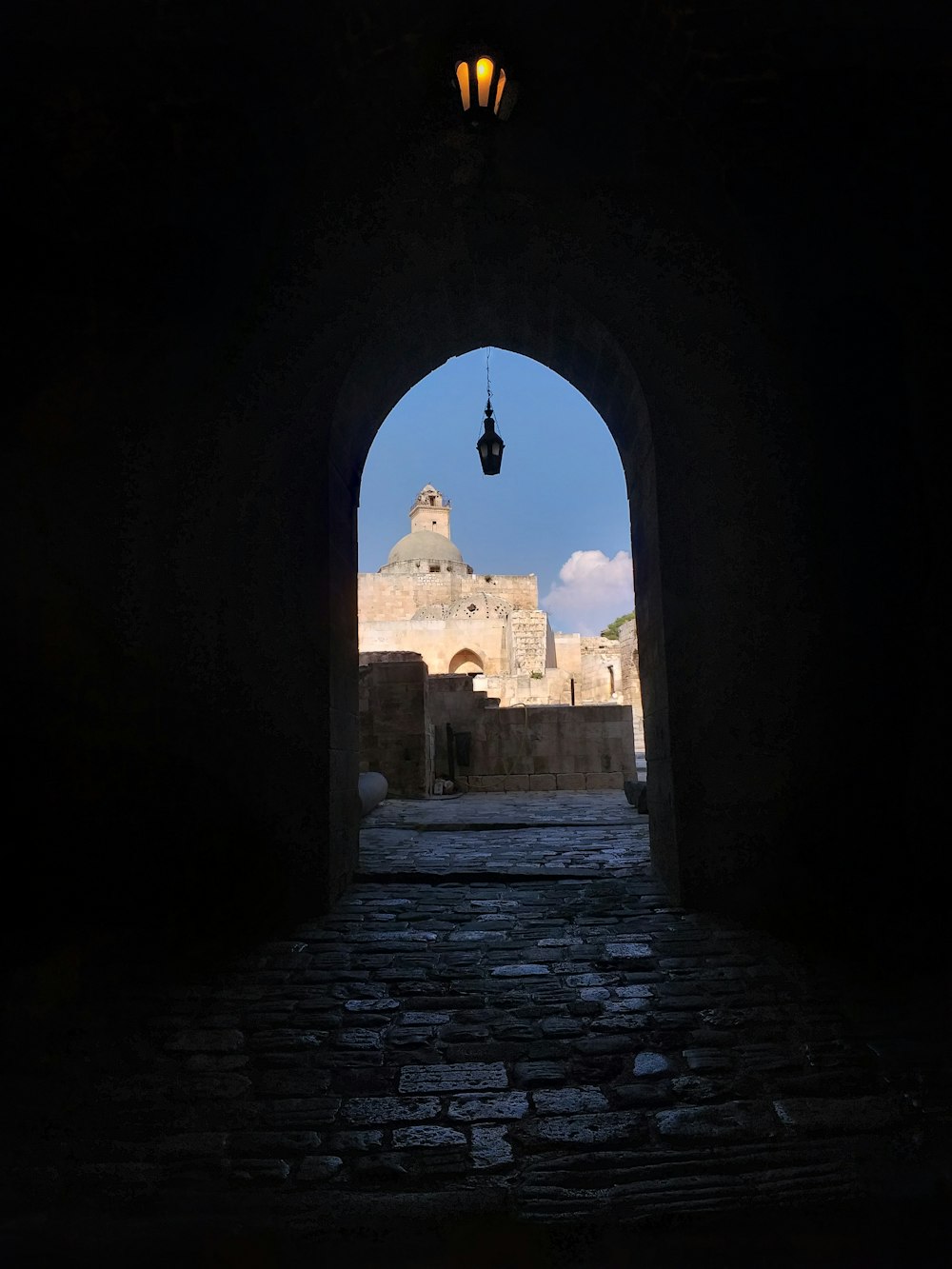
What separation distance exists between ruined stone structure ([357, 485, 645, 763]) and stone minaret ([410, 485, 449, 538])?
8.96 metres

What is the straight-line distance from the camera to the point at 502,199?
159 inches

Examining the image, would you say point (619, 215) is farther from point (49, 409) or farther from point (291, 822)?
point (291, 822)

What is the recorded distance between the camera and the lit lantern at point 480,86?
3.21 metres

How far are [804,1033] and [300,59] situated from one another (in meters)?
5.13

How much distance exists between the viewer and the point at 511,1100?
6.79 feet

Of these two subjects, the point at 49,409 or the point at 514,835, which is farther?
the point at 514,835

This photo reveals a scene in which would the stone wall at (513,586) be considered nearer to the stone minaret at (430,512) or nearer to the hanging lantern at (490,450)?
the stone minaret at (430,512)

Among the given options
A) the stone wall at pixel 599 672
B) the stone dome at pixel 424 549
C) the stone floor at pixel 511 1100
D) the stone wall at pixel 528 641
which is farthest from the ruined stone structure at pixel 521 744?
the stone dome at pixel 424 549

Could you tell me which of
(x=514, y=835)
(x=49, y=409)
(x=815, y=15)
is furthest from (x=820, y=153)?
(x=514, y=835)

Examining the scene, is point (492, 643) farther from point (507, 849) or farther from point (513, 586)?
point (507, 849)

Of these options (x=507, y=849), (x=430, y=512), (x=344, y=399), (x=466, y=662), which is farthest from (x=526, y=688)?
(x=430, y=512)

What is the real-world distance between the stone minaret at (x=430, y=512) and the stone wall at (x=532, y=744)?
128 ft

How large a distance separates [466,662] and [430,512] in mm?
21660

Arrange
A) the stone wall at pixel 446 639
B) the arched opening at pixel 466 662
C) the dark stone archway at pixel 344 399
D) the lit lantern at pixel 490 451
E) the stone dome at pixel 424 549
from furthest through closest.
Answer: the stone dome at pixel 424 549, the arched opening at pixel 466 662, the stone wall at pixel 446 639, the lit lantern at pixel 490 451, the dark stone archway at pixel 344 399
